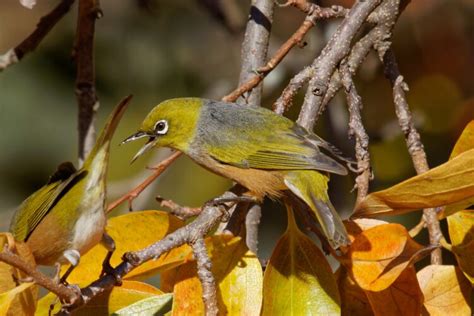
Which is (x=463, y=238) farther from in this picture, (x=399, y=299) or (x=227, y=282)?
(x=227, y=282)

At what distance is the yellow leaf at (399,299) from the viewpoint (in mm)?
1604

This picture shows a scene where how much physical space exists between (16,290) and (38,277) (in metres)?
0.10

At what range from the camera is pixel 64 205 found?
6.43 feet

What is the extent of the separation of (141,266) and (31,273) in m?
0.38

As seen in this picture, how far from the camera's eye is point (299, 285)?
1662mm

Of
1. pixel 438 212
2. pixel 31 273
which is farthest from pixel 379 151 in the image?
pixel 31 273

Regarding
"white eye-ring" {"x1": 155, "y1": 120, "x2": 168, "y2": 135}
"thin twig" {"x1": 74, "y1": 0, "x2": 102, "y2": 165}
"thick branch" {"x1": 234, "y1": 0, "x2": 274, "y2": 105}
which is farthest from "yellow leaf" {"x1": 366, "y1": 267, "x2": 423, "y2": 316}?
"thin twig" {"x1": 74, "y1": 0, "x2": 102, "y2": 165}

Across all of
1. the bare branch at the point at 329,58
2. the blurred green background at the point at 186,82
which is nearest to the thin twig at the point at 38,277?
the bare branch at the point at 329,58

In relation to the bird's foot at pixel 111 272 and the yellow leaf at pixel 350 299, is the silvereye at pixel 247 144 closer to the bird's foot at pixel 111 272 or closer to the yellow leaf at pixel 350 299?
the yellow leaf at pixel 350 299

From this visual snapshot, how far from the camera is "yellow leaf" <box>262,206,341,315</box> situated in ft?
5.34

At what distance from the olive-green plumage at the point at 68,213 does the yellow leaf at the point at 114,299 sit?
0.16m

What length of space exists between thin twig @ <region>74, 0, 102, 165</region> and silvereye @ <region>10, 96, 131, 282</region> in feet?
2.36

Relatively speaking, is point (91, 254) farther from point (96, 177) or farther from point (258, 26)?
point (258, 26)

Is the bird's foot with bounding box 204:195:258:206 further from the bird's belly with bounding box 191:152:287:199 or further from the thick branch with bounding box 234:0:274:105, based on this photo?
the thick branch with bounding box 234:0:274:105
